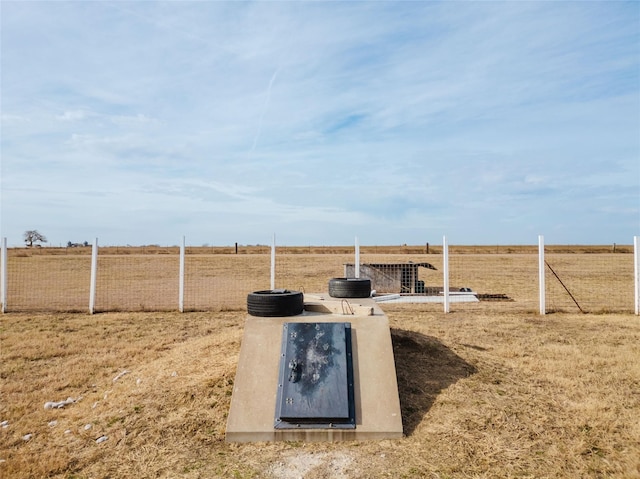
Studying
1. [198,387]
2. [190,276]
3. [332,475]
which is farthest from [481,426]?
[190,276]

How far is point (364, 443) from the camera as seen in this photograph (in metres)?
5.07

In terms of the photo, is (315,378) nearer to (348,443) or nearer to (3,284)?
(348,443)

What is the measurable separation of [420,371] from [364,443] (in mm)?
2023

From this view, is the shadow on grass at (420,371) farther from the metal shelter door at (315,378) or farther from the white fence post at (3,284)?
the white fence post at (3,284)

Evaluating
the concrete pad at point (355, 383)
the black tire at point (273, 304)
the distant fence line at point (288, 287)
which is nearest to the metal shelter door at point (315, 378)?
the concrete pad at point (355, 383)

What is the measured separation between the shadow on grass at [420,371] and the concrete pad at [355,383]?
37 centimetres

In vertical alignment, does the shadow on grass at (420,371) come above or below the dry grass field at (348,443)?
above

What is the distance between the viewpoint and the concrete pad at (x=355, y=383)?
5145mm

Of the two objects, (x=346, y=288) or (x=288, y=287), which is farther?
(x=288, y=287)

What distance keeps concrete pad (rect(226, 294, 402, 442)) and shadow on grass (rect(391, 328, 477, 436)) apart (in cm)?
37

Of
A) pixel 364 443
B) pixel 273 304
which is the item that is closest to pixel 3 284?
pixel 273 304

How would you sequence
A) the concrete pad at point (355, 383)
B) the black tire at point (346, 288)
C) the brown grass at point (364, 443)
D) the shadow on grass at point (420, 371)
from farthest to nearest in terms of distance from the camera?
the black tire at point (346, 288), the shadow on grass at point (420, 371), the concrete pad at point (355, 383), the brown grass at point (364, 443)

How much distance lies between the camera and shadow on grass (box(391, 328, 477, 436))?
19.0 feet

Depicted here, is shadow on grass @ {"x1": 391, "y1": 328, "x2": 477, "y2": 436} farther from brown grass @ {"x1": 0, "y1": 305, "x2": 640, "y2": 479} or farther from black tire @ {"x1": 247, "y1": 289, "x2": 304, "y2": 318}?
black tire @ {"x1": 247, "y1": 289, "x2": 304, "y2": 318}
